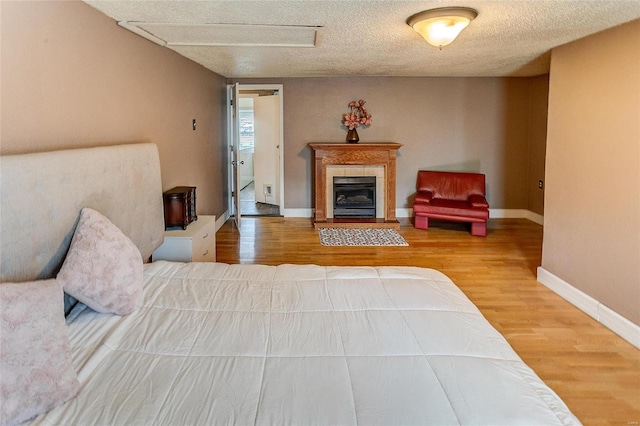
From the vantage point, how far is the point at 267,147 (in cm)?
765

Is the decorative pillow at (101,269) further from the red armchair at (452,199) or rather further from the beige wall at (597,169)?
the red armchair at (452,199)

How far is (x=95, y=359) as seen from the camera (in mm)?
1572

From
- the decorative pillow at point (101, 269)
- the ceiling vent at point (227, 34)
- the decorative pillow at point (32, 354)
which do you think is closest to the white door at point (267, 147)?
the ceiling vent at point (227, 34)

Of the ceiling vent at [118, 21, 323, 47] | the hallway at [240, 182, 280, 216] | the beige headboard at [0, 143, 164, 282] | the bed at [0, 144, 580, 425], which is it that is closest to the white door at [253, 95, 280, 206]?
the hallway at [240, 182, 280, 216]

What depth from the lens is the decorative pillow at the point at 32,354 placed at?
1253 millimetres

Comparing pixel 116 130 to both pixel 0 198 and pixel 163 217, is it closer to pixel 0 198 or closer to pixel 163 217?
pixel 163 217

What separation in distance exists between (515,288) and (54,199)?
358 centimetres

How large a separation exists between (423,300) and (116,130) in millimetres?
2314

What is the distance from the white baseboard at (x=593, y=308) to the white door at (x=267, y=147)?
183 inches

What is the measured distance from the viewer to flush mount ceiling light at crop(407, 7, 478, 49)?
286 cm

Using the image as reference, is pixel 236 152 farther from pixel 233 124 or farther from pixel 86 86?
pixel 86 86

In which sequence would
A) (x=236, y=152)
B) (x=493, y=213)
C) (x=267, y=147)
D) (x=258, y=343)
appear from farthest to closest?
(x=267, y=147) < (x=493, y=213) < (x=236, y=152) < (x=258, y=343)

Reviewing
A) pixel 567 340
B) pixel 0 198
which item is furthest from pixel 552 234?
pixel 0 198

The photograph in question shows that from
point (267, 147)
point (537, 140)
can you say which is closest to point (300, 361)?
point (537, 140)
